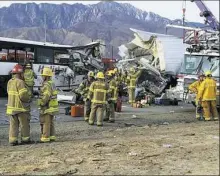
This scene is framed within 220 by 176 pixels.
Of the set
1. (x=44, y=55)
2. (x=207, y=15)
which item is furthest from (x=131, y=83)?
(x=207, y=15)

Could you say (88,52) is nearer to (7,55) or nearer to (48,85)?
(7,55)

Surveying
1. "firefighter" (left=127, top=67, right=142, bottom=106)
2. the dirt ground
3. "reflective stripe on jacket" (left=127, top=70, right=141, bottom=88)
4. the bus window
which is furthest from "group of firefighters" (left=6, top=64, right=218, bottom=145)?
the bus window

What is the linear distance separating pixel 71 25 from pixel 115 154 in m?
90.7

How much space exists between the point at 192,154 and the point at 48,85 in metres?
3.92

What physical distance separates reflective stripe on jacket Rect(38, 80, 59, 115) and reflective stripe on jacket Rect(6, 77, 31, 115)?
35 centimetres

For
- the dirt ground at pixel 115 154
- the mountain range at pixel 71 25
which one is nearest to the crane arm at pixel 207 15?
the dirt ground at pixel 115 154

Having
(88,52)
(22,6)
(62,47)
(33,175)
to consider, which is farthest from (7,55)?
(22,6)

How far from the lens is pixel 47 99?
9336mm

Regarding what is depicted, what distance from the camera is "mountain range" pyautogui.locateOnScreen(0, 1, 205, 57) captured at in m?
78.0

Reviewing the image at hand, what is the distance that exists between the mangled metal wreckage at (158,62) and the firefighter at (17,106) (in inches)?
507

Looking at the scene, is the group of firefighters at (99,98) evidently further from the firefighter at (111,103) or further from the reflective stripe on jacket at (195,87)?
the reflective stripe on jacket at (195,87)

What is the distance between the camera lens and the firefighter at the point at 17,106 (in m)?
9.07

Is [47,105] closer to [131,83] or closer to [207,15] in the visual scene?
[131,83]

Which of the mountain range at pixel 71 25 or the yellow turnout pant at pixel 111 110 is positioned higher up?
the mountain range at pixel 71 25
